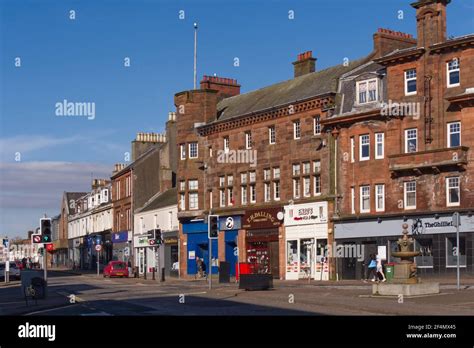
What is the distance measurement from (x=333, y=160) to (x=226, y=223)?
13.1 metres

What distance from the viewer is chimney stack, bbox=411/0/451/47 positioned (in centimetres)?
4850

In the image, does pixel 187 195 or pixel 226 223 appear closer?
pixel 226 223

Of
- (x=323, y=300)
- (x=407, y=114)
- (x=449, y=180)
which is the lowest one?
(x=323, y=300)

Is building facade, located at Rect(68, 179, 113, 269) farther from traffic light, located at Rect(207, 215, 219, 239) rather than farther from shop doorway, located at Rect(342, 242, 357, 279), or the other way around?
traffic light, located at Rect(207, 215, 219, 239)

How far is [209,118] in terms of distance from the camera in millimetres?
68562

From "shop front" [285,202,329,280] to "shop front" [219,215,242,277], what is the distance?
6.27 metres

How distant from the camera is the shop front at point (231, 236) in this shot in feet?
209

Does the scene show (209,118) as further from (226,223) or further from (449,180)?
(449,180)

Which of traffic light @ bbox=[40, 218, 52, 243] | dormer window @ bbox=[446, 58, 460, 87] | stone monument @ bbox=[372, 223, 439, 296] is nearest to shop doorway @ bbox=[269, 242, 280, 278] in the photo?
dormer window @ bbox=[446, 58, 460, 87]

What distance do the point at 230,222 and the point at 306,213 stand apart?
9222 mm

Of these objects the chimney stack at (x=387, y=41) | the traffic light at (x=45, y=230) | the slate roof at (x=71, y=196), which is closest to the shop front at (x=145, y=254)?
the chimney stack at (x=387, y=41)

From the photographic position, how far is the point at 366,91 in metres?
53.2

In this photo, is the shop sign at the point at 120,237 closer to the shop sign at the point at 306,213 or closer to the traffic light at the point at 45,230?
the shop sign at the point at 306,213
